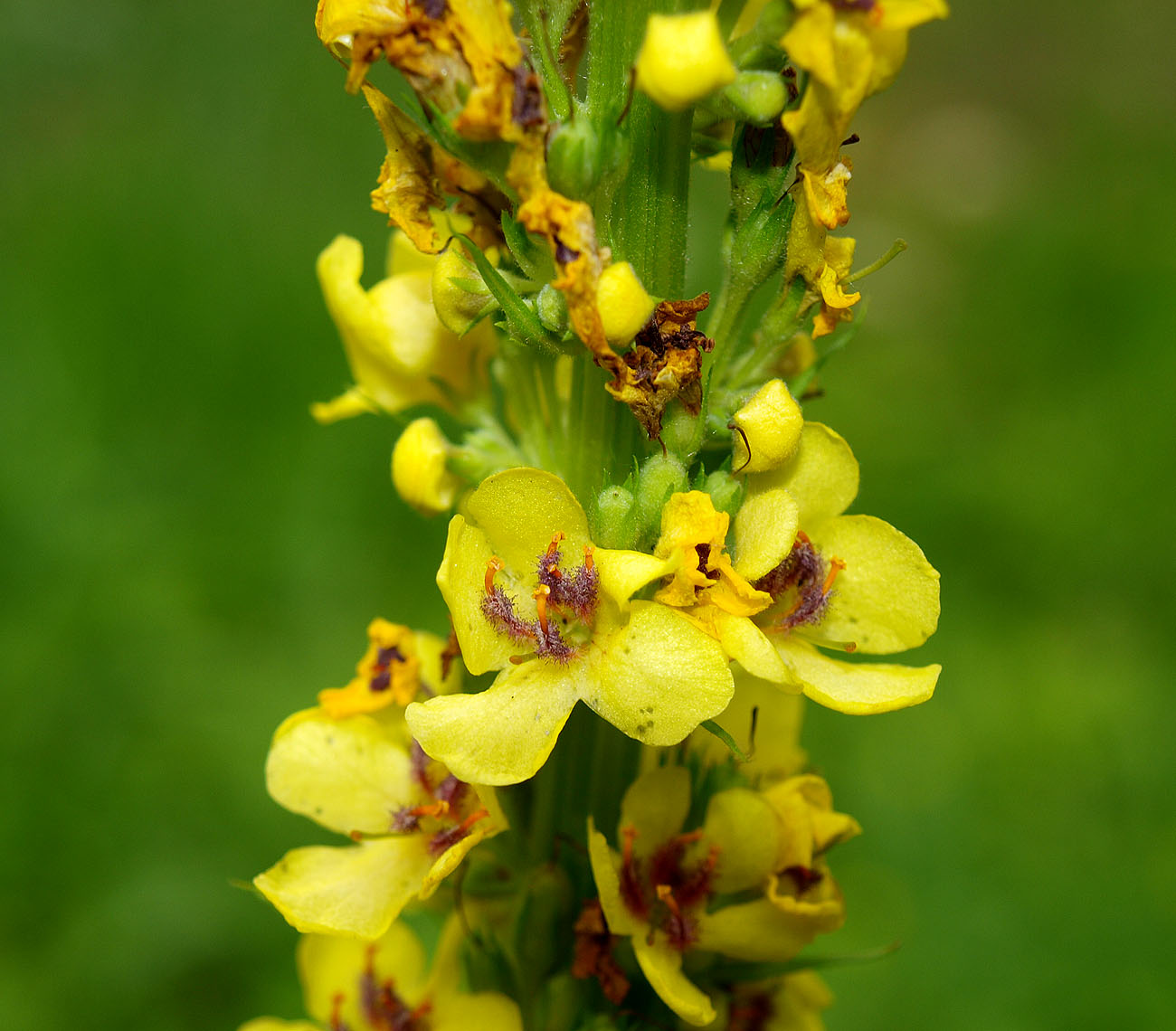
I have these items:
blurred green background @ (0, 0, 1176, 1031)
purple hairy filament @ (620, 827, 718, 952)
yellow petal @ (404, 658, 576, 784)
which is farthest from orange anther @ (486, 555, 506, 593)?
blurred green background @ (0, 0, 1176, 1031)

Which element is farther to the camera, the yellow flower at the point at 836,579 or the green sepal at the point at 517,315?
the yellow flower at the point at 836,579

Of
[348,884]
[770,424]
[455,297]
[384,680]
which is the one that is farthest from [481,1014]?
[455,297]

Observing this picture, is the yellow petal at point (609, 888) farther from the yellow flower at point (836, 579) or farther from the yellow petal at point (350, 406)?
the yellow petal at point (350, 406)

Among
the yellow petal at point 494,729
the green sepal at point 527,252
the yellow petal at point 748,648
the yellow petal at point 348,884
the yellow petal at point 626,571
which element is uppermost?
the green sepal at point 527,252

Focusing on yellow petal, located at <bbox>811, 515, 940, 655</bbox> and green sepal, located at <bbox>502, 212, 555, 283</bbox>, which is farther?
yellow petal, located at <bbox>811, 515, 940, 655</bbox>

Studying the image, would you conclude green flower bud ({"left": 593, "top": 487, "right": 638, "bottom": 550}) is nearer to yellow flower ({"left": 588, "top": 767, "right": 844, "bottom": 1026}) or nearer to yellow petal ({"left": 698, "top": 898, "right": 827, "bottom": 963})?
yellow flower ({"left": 588, "top": 767, "right": 844, "bottom": 1026})

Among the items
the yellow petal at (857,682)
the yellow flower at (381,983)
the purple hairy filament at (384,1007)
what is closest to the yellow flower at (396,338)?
the yellow petal at (857,682)
